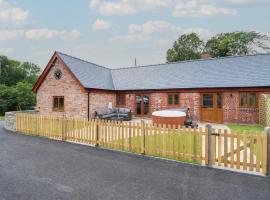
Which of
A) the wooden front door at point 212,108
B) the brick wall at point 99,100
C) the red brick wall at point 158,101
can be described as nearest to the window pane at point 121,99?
the brick wall at point 99,100

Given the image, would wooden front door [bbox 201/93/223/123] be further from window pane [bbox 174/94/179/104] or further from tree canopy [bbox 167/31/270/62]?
tree canopy [bbox 167/31/270/62]

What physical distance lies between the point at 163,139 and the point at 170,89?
11.9 meters

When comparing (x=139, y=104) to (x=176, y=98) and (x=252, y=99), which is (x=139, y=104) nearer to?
(x=176, y=98)

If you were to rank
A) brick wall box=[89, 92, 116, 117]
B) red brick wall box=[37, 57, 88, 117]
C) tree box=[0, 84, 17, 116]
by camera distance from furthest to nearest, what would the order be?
tree box=[0, 84, 17, 116] → brick wall box=[89, 92, 116, 117] → red brick wall box=[37, 57, 88, 117]

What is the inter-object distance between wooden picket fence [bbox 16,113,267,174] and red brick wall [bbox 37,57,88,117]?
577 centimetres

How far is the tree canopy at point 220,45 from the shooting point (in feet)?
125

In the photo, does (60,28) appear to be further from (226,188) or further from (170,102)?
(226,188)

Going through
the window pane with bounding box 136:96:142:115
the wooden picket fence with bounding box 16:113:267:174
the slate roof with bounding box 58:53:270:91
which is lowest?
the wooden picket fence with bounding box 16:113:267:174

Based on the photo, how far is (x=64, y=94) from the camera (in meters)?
17.7

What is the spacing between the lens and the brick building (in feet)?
51.0

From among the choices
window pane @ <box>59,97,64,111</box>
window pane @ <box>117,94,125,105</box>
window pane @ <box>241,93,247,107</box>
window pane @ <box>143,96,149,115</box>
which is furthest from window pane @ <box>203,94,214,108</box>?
window pane @ <box>59,97,64,111</box>

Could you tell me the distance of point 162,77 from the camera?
20141 millimetres

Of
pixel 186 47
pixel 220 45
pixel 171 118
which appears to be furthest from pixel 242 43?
pixel 171 118

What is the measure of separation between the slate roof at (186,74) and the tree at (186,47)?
25590 mm
